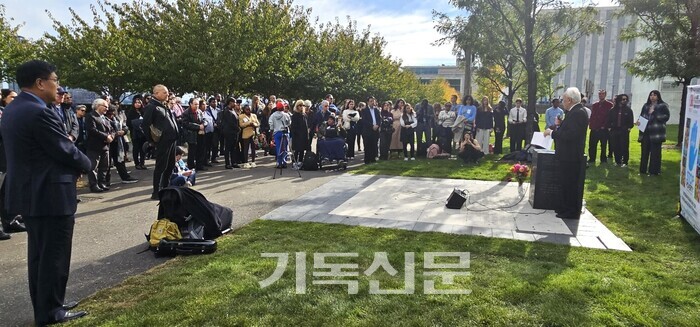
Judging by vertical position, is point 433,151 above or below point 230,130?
below

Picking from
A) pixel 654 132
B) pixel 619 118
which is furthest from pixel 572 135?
pixel 619 118

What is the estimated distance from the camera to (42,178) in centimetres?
325

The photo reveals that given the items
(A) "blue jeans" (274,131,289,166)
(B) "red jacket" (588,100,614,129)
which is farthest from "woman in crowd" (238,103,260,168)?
(B) "red jacket" (588,100,614,129)

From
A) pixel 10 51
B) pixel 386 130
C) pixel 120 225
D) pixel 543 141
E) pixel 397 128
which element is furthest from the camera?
pixel 10 51

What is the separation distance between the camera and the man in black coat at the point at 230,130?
1168cm

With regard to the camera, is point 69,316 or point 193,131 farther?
point 193,131

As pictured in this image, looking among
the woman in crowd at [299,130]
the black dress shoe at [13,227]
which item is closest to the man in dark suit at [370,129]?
the woman in crowd at [299,130]

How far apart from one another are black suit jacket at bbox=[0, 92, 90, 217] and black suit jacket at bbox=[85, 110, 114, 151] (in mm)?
5683

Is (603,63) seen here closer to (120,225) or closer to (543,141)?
(543,141)

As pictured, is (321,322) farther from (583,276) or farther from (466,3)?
(466,3)

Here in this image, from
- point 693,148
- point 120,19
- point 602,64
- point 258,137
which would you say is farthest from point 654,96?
point 602,64

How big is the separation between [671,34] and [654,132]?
9.42 metres

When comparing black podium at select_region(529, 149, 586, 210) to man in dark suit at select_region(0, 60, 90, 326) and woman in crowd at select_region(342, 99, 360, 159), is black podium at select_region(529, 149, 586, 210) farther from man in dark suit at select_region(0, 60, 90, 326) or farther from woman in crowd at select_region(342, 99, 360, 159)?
woman in crowd at select_region(342, 99, 360, 159)

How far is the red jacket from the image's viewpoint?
12.2 meters
